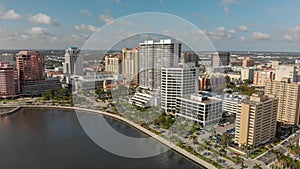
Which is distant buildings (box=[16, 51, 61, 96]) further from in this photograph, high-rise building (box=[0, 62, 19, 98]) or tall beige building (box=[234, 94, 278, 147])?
tall beige building (box=[234, 94, 278, 147])

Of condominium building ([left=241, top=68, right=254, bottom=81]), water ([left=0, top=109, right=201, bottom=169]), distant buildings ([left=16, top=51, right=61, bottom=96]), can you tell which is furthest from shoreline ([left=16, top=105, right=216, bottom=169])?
condominium building ([left=241, top=68, right=254, bottom=81])

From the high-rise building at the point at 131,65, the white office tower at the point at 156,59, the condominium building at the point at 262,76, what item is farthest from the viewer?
the high-rise building at the point at 131,65

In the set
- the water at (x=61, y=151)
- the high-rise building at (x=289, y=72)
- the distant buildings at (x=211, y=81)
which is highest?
the high-rise building at (x=289, y=72)

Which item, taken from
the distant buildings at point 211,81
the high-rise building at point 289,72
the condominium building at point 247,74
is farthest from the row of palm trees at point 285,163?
the condominium building at point 247,74

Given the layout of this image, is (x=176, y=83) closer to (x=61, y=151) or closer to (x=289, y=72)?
(x=61, y=151)

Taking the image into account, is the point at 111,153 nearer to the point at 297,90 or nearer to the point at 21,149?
the point at 21,149

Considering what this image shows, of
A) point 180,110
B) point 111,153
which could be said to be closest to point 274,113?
point 180,110

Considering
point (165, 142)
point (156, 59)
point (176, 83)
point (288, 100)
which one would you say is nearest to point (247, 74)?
point (156, 59)

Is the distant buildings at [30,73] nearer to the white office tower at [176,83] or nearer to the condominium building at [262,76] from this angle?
the white office tower at [176,83]
